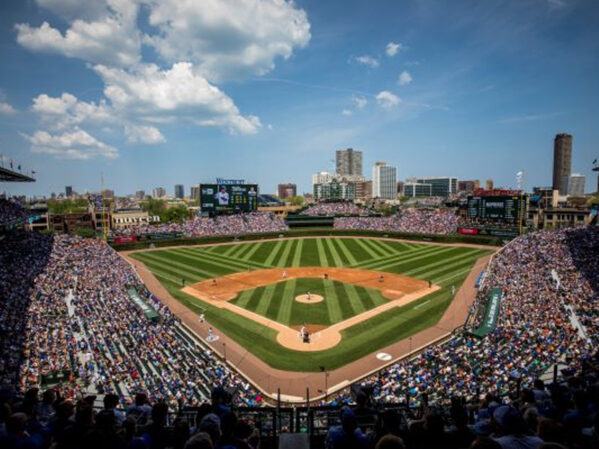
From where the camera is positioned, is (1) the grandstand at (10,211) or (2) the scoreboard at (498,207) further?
(2) the scoreboard at (498,207)

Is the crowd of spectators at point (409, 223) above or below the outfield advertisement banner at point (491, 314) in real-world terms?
above

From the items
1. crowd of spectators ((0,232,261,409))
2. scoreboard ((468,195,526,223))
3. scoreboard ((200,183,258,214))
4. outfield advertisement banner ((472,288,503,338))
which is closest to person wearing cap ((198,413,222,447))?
crowd of spectators ((0,232,261,409))

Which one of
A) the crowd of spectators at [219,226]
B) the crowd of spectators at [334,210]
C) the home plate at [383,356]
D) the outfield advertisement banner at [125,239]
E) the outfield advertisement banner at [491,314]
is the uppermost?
the crowd of spectators at [334,210]

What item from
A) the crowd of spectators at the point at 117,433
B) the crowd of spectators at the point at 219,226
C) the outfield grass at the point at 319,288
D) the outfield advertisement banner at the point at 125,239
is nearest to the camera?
the crowd of spectators at the point at 117,433

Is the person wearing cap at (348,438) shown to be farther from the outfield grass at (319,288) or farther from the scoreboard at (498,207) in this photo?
the scoreboard at (498,207)

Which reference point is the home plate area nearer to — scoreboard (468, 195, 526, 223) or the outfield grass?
the outfield grass

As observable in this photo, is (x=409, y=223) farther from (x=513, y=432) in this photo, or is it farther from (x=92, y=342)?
(x=513, y=432)

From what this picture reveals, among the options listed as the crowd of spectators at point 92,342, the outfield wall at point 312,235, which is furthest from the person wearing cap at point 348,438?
the outfield wall at point 312,235
